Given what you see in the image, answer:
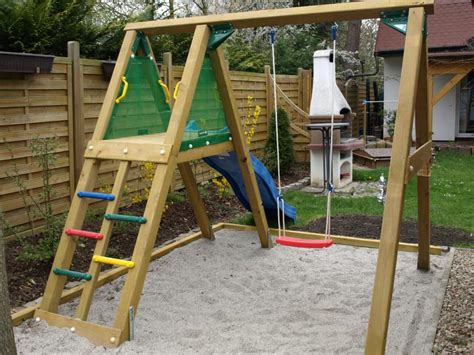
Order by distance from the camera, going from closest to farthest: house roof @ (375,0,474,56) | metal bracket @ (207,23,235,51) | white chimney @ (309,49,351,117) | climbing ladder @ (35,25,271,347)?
climbing ladder @ (35,25,271,347)
metal bracket @ (207,23,235,51)
white chimney @ (309,49,351,117)
house roof @ (375,0,474,56)

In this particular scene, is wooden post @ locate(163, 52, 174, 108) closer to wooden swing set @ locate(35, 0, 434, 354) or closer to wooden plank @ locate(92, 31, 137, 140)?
wooden swing set @ locate(35, 0, 434, 354)

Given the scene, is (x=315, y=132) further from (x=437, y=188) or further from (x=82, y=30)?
(x=82, y=30)

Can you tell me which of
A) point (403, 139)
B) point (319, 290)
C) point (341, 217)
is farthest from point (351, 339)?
point (341, 217)

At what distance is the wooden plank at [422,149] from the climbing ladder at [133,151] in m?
1.33

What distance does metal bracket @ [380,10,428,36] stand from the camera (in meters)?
3.10

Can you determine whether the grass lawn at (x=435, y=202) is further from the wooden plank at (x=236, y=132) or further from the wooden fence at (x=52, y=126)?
the wooden fence at (x=52, y=126)

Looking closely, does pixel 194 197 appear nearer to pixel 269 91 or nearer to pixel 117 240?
pixel 117 240

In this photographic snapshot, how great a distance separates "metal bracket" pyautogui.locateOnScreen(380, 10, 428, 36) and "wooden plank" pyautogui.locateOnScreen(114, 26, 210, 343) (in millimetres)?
1203

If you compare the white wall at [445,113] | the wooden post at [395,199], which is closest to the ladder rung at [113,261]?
the wooden post at [395,199]

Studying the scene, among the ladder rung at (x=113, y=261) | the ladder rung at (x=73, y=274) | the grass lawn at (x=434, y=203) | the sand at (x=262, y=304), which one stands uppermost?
the ladder rung at (x=113, y=261)

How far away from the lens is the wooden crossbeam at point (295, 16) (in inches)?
122

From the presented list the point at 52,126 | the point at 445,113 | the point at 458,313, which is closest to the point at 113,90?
the point at 52,126

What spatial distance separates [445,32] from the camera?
1298 cm

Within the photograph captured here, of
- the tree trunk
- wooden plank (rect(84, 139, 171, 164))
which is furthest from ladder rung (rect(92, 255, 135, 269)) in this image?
the tree trunk
